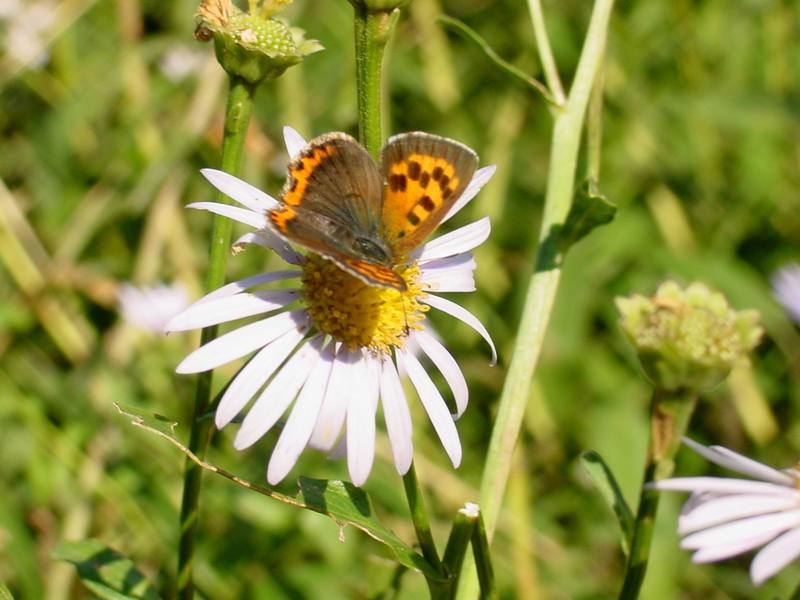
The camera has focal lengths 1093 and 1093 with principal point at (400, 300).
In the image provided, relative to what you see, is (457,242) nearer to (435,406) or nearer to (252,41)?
(435,406)

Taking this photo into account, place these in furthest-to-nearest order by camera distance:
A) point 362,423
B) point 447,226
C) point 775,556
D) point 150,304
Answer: point 447,226, point 150,304, point 362,423, point 775,556

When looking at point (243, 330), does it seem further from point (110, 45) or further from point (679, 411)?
point (110, 45)

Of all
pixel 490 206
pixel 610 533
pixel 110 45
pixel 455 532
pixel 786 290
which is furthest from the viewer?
pixel 110 45

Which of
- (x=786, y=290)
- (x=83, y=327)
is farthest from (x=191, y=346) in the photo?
(x=786, y=290)

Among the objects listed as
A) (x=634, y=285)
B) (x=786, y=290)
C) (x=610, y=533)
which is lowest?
(x=610, y=533)

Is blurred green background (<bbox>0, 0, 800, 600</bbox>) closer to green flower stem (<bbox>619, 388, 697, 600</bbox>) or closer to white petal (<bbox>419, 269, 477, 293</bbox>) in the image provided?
white petal (<bbox>419, 269, 477, 293</bbox>)

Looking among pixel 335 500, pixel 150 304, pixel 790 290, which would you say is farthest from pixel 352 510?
pixel 150 304
